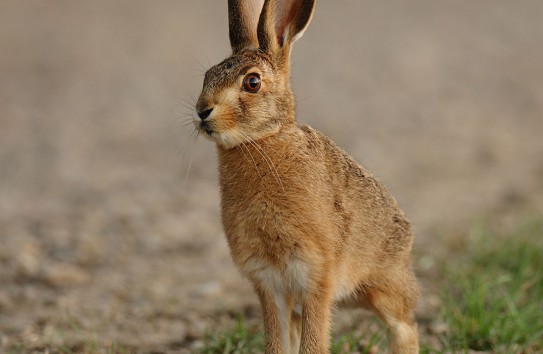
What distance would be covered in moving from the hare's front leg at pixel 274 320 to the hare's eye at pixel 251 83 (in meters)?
1.01

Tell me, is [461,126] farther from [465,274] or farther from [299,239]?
[299,239]

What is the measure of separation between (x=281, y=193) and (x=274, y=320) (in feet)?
2.22

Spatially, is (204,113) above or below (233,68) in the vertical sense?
below

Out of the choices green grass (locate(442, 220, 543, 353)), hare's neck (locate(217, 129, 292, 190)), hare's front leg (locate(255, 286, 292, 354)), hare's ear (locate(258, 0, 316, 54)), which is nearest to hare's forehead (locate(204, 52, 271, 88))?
hare's ear (locate(258, 0, 316, 54))

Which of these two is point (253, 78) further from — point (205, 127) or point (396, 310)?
point (396, 310)

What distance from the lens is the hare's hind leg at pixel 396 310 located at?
4.70 meters

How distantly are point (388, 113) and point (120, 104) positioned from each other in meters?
3.76

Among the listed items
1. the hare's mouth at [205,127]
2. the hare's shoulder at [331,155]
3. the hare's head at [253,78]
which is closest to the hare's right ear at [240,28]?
the hare's head at [253,78]

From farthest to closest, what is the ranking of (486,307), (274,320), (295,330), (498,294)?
(498,294)
(486,307)
(295,330)
(274,320)

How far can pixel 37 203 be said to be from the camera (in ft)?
29.1

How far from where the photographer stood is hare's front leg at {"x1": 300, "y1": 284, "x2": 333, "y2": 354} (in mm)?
4254

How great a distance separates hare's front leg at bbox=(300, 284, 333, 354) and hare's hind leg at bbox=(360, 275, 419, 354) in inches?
19.2

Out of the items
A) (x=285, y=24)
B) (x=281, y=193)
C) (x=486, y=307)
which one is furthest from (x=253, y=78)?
(x=486, y=307)

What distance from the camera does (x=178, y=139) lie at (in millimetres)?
11023
